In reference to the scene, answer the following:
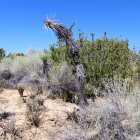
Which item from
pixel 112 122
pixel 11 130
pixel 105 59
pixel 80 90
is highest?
pixel 105 59

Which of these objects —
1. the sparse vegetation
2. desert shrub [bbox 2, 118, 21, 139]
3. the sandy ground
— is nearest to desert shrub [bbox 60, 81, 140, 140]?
the sparse vegetation

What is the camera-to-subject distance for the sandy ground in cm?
1018

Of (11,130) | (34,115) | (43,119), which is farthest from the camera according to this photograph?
(43,119)

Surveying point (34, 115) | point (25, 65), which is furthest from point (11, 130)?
point (25, 65)

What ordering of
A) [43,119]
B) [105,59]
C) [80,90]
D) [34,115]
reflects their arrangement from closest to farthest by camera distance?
[34,115] < [43,119] < [80,90] < [105,59]

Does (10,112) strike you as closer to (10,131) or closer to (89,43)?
(10,131)

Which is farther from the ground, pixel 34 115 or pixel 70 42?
pixel 70 42

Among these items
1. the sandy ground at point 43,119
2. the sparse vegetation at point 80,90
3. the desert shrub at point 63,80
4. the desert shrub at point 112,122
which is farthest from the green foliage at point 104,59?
the desert shrub at point 112,122

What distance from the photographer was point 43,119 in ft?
37.0

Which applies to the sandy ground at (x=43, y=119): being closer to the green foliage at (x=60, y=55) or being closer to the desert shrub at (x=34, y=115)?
the desert shrub at (x=34, y=115)

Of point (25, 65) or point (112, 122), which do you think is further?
point (25, 65)

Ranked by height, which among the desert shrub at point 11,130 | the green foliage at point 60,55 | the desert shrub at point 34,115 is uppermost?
the green foliage at point 60,55

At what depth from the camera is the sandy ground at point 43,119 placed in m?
10.2

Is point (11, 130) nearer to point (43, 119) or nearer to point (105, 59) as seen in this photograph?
point (43, 119)
